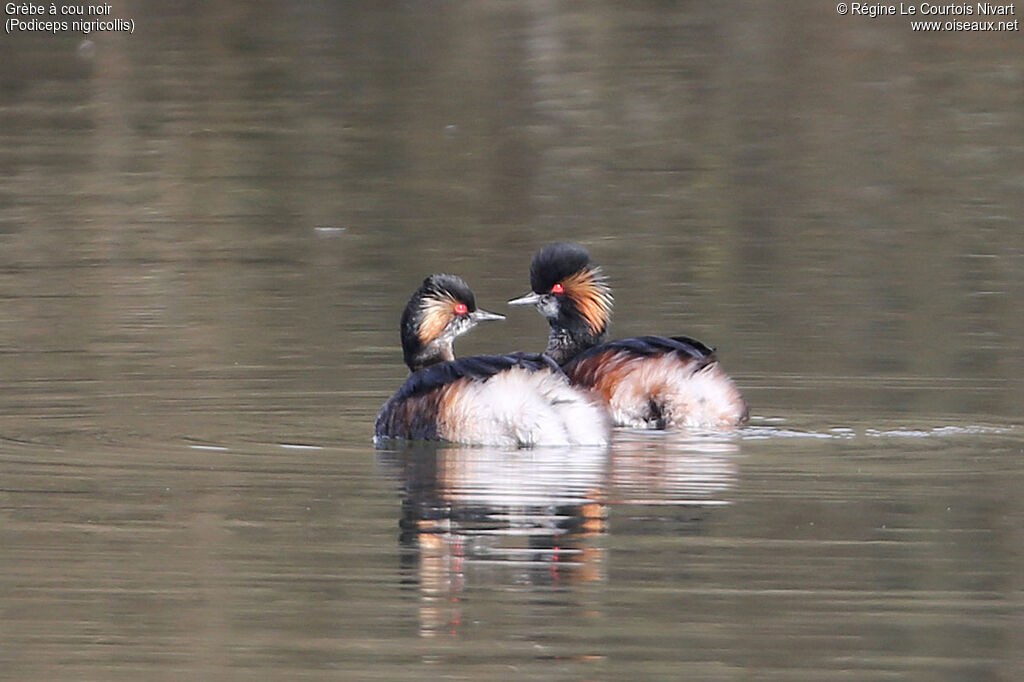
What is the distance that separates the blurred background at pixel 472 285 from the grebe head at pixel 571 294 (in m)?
0.80

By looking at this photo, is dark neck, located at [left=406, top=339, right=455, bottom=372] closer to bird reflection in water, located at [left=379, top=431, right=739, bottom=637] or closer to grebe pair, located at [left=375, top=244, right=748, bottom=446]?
grebe pair, located at [left=375, top=244, right=748, bottom=446]

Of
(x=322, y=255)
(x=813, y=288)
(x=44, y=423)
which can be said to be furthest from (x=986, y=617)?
(x=322, y=255)

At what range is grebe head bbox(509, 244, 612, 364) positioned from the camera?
1161 cm

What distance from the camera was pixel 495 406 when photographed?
381 inches

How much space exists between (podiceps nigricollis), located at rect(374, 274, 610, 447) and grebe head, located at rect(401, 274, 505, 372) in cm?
63

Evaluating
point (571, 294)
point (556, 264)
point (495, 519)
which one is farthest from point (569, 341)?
point (495, 519)

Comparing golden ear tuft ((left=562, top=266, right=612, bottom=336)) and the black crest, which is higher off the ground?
the black crest

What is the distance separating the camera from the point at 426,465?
31.2 feet

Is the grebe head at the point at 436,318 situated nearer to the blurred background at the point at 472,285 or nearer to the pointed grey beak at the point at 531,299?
the blurred background at the point at 472,285

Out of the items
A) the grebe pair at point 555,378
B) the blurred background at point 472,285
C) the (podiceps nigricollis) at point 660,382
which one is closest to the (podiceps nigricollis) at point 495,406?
the grebe pair at point 555,378

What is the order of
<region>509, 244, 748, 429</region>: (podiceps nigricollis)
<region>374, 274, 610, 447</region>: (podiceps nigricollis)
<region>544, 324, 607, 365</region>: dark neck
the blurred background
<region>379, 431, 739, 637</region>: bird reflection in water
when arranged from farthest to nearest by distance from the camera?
<region>544, 324, 607, 365</region>: dark neck < <region>509, 244, 748, 429</region>: (podiceps nigricollis) < <region>374, 274, 610, 447</region>: (podiceps nigricollis) < <region>379, 431, 739, 637</region>: bird reflection in water < the blurred background

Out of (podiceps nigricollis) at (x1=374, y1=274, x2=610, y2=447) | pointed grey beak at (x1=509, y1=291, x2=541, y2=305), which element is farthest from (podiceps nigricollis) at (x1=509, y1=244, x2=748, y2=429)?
(podiceps nigricollis) at (x1=374, y1=274, x2=610, y2=447)

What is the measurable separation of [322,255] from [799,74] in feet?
28.4

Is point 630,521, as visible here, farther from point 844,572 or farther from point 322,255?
point 322,255
